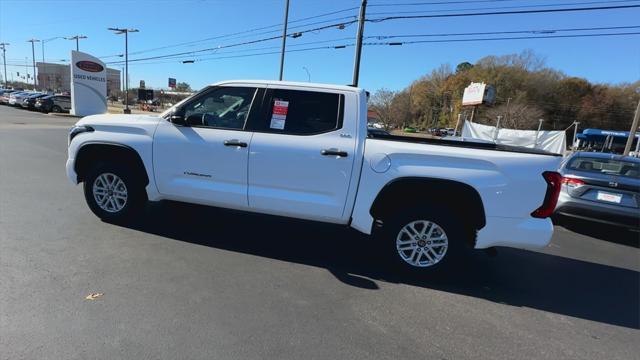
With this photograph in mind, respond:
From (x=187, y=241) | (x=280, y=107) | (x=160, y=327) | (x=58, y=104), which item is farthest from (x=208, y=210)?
(x=58, y=104)

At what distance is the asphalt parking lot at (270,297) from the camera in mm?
2846

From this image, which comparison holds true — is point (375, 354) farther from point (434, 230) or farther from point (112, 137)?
point (112, 137)

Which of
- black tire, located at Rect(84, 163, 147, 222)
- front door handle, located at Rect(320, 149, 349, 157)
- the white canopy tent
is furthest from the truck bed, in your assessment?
the white canopy tent

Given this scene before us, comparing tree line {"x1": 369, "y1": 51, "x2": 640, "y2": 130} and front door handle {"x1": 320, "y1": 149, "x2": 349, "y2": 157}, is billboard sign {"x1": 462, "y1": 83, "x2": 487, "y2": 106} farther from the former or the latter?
tree line {"x1": 369, "y1": 51, "x2": 640, "y2": 130}

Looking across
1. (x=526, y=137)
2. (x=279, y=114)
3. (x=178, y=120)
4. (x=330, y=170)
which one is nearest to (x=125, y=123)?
(x=178, y=120)

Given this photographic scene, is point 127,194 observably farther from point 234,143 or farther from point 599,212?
point 599,212

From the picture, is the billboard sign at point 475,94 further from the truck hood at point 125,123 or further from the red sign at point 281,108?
the truck hood at point 125,123

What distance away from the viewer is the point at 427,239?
4.18m

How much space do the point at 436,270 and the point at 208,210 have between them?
142 inches

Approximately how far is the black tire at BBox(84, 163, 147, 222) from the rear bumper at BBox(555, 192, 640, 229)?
21.9 ft

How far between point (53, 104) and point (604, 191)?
38849mm

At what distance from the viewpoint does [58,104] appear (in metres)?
33.2

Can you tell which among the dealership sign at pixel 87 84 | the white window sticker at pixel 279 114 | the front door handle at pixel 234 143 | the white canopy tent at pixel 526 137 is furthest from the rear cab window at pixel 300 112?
the dealership sign at pixel 87 84

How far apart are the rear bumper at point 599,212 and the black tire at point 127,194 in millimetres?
6670
